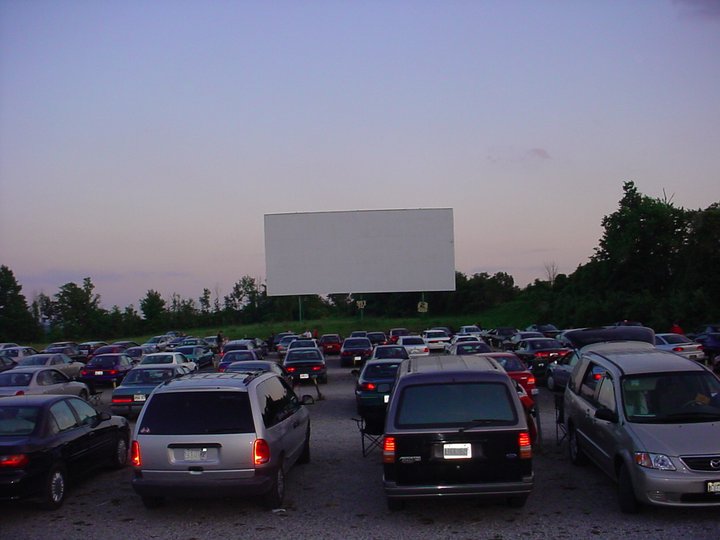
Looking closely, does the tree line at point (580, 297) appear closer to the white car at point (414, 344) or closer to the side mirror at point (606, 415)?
the white car at point (414, 344)

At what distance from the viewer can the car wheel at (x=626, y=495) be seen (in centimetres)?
888

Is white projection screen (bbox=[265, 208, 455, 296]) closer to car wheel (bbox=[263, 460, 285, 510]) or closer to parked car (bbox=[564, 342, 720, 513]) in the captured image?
parked car (bbox=[564, 342, 720, 513])

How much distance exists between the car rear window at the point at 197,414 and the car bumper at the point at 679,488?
4516mm

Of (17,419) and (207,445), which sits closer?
(207,445)

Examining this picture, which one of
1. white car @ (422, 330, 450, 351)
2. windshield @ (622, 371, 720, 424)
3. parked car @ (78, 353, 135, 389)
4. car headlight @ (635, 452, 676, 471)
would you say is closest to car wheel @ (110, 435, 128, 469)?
windshield @ (622, 371, 720, 424)

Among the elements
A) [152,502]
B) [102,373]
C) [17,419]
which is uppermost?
[17,419]

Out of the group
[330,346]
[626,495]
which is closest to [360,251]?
[330,346]

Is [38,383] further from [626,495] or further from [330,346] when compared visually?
[330,346]

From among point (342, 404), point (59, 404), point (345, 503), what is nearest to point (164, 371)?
point (342, 404)

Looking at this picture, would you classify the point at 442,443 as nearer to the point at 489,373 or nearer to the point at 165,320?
the point at 489,373

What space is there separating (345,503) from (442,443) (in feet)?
7.18

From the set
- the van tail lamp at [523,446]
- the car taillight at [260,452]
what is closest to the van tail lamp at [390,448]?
the van tail lamp at [523,446]

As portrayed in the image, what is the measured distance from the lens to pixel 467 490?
28.2 ft

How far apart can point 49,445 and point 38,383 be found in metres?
11.2
